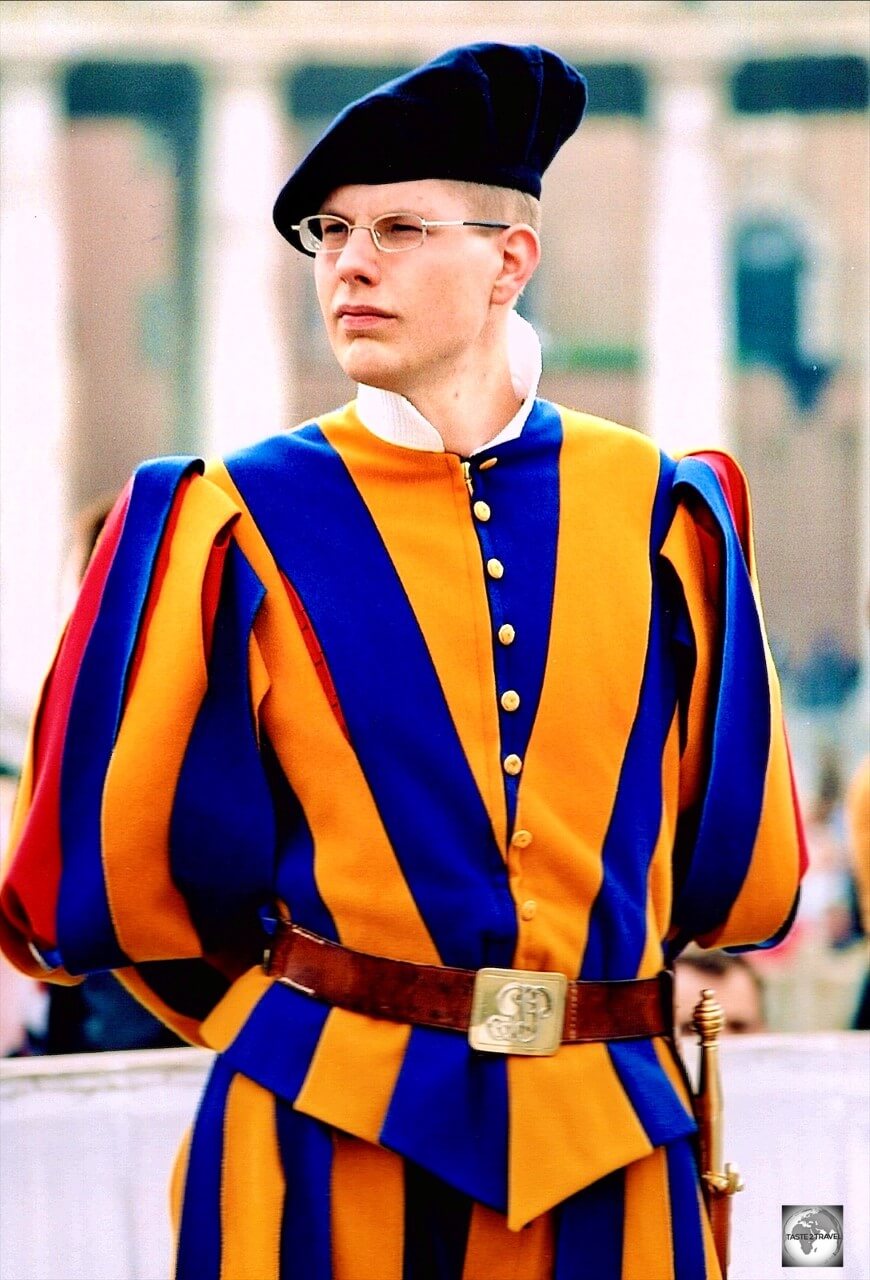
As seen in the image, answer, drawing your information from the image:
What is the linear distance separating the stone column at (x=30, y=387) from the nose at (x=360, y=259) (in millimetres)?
1436

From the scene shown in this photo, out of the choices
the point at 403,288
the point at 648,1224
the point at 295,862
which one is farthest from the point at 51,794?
the point at 648,1224

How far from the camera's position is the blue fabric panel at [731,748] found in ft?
6.13

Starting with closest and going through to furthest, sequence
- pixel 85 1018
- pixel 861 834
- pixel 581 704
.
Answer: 1. pixel 581 704
2. pixel 85 1018
3. pixel 861 834

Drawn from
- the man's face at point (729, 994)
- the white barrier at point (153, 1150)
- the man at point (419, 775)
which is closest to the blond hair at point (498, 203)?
the man at point (419, 775)

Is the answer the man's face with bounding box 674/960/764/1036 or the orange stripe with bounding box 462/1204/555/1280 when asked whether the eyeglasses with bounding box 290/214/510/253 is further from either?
the man's face with bounding box 674/960/764/1036

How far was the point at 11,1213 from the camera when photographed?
2.32 meters

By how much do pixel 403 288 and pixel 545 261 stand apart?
6.10ft

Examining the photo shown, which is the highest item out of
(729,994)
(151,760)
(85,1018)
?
(151,760)

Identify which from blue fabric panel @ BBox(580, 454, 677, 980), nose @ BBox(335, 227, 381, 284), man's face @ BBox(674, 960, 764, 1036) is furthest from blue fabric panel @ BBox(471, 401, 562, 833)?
man's face @ BBox(674, 960, 764, 1036)

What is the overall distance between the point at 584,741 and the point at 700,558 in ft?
0.81

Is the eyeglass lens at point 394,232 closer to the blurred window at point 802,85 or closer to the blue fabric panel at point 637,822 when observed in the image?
the blue fabric panel at point 637,822

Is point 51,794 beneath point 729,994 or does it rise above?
above

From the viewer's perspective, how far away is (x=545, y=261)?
3.59m
